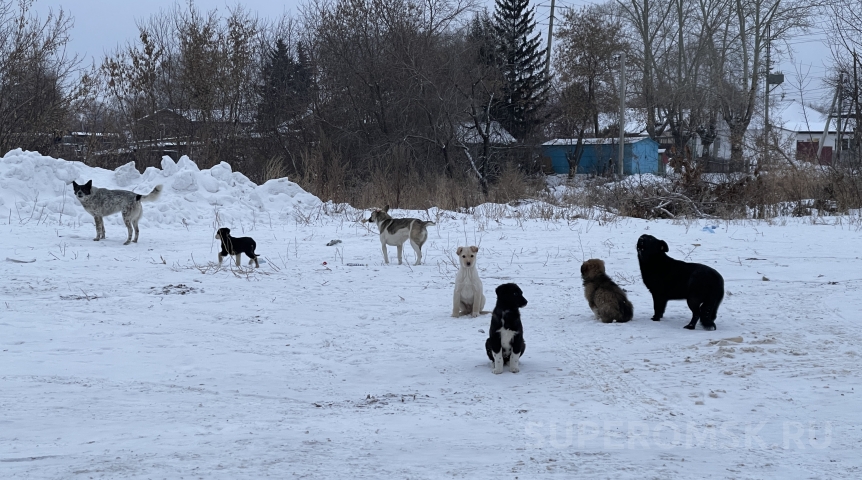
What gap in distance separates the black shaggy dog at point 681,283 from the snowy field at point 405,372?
206 mm

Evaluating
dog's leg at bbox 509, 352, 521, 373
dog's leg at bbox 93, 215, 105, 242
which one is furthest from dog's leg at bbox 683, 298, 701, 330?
dog's leg at bbox 93, 215, 105, 242

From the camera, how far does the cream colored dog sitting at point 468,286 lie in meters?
7.78

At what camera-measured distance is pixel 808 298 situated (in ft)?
28.0

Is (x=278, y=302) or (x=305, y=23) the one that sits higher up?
(x=305, y=23)

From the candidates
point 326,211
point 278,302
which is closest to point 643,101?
point 326,211

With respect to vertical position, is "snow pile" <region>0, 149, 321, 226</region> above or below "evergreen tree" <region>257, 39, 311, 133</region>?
below

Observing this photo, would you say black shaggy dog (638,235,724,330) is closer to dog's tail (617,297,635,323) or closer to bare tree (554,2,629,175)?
dog's tail (617,297,635,323)

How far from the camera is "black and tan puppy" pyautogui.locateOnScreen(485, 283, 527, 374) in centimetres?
577

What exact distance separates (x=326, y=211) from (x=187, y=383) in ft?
44.4

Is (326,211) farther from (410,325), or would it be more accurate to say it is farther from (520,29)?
(520,29)

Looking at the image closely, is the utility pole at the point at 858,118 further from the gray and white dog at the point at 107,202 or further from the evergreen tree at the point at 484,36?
the gray and white dog at the point at 107,202

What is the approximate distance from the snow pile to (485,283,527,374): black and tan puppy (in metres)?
11.9

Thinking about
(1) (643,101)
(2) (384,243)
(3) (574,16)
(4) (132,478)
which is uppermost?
(3) (574,16)

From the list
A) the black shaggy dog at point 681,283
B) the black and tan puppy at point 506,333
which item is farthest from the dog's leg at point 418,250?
the black and tan puppy at point 506,333
